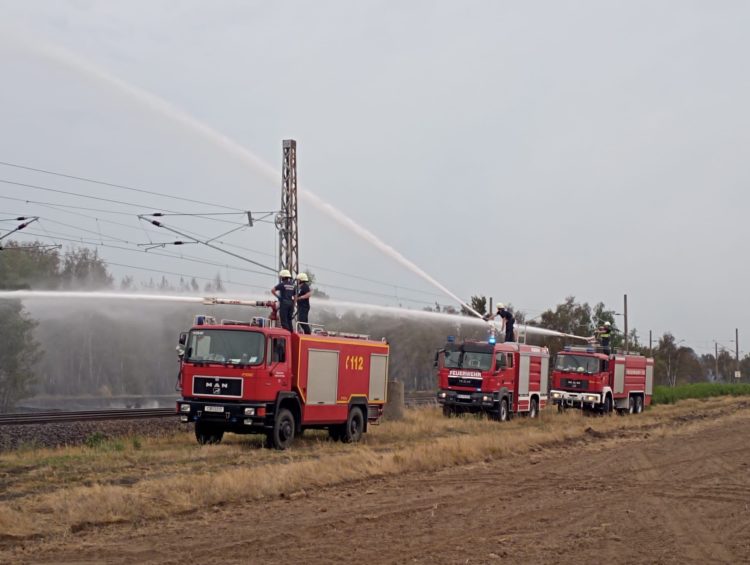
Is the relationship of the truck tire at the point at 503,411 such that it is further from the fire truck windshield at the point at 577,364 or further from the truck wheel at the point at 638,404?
the truck wheel at the point at 638,404

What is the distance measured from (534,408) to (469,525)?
2471 centimetres

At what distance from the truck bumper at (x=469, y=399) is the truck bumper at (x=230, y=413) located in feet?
43.8

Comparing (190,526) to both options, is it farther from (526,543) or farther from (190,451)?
(190,451)

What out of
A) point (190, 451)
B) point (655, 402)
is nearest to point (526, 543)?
point (190, 451)

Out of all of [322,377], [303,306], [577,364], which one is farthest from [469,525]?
[577,364]

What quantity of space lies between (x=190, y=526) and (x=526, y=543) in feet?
13.0

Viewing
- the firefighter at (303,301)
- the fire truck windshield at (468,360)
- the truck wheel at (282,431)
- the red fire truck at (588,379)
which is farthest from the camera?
the red fire truck at (588,379)

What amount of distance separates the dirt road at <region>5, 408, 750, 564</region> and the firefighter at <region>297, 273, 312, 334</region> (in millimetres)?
6037

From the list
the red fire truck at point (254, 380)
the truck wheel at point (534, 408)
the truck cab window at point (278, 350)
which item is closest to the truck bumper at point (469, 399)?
the truck wheel at point (534, 408)

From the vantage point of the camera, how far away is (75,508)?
37.1 ft

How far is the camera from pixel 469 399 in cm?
3161

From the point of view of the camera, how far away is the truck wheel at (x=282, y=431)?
64.1 feet

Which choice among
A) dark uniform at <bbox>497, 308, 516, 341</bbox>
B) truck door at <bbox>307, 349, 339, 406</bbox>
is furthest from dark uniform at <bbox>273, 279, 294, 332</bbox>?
dark uniform at <bbox>497, 308, 516, 341</bbox>

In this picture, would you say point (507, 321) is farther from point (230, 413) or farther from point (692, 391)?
point (692, 391)
